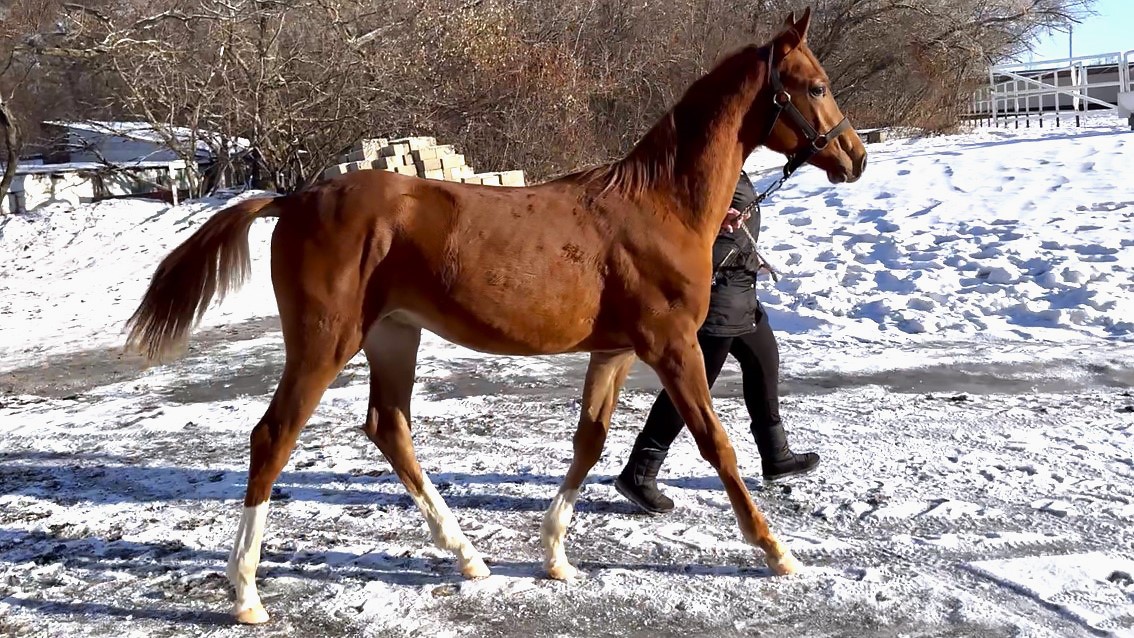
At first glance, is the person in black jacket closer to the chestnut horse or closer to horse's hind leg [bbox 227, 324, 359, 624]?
the chestnut horse

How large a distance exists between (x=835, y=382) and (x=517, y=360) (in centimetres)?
246

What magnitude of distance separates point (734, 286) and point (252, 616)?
8.02ft

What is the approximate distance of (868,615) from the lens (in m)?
3.49

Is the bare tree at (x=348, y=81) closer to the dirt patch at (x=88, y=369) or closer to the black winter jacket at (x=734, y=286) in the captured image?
the dirt patch at (x=88, y=369)

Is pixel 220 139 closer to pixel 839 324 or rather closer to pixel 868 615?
pixel 839 324

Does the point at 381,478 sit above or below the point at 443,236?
below

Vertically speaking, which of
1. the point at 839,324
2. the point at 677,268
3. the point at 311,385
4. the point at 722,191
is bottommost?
the point at 839,324

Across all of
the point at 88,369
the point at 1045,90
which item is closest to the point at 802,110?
the point at 88,369

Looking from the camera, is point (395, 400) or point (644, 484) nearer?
point (395, 400)

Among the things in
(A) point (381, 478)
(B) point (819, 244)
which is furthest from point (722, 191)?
(B) point (819, 244)

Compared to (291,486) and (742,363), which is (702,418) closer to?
(742,363)

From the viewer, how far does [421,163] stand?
12.9 meters

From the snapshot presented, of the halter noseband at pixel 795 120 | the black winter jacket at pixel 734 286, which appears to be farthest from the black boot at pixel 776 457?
the halter noseband at pixel 795 120

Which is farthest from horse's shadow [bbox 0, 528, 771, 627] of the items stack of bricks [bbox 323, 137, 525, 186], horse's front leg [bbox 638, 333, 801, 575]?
stack of bricks [bbox 323, 137, 525, 186]
